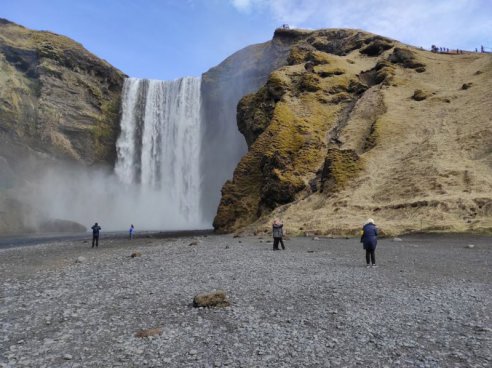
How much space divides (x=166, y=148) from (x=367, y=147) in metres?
41.5

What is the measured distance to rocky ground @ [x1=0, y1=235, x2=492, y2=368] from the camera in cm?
663

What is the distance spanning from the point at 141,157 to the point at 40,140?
1552cm

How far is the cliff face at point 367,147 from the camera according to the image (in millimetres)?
26469

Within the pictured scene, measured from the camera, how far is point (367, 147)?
36.3m

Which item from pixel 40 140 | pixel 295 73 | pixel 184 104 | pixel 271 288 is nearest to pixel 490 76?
pixel 295 73

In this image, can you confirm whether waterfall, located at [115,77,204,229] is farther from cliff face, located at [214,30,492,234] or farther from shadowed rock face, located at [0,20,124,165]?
cliff face, located at [214,30,492,234]

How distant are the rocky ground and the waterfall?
52.2 metres

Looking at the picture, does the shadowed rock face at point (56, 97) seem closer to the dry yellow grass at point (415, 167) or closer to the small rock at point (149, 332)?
the dry yellow grass at point (415, 167)

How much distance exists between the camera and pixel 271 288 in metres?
11.3

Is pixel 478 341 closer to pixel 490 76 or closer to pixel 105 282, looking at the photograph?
pixel 105 282

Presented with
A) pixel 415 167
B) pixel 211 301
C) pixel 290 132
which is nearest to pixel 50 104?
pixel 290 132

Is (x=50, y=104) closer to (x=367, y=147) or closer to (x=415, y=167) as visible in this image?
(x=367, y=147)

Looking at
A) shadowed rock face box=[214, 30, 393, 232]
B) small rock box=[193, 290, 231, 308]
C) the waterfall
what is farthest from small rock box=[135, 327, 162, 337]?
the waterfall

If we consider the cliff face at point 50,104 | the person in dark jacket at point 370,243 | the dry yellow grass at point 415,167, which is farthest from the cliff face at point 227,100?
the person in dark jacket at point 370,243
